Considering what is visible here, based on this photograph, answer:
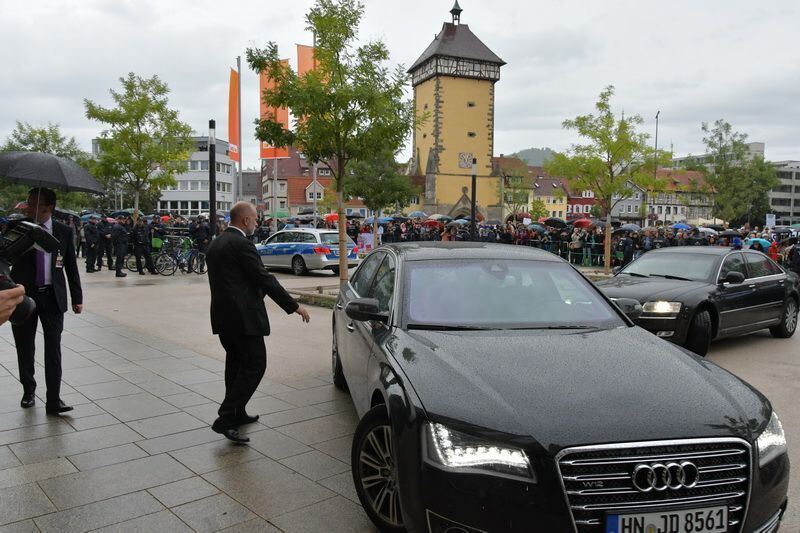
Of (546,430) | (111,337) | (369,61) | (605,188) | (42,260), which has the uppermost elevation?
(369,61)

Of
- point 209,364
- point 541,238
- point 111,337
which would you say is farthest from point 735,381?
point 541,238

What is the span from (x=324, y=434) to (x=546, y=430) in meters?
2.73

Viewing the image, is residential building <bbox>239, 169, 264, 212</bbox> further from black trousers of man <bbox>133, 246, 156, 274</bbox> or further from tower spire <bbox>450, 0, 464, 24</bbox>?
black trousers of man <bbox>133, 246, 156, 274</bbox>

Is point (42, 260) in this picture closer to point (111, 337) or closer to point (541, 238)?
point (111, 337)

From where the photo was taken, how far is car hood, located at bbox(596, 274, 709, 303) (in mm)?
8188

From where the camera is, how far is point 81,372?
22.7 ft

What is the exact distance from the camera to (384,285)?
4.70m

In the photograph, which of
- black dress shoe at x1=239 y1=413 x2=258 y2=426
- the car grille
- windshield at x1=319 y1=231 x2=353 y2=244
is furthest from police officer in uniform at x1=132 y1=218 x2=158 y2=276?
the car grille

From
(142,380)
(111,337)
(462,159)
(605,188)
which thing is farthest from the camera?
(462,159)

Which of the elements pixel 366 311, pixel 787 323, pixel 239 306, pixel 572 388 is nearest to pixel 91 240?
pixel 239 306

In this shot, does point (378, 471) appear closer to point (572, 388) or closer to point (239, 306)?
point (572, 388)

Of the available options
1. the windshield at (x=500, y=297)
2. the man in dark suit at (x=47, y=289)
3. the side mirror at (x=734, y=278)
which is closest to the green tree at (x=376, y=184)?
the side mirror at (x=734, y=278)

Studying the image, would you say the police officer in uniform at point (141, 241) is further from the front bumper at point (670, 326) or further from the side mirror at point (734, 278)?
the side mirror at point (734, 278)

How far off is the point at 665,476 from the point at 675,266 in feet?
24.5
